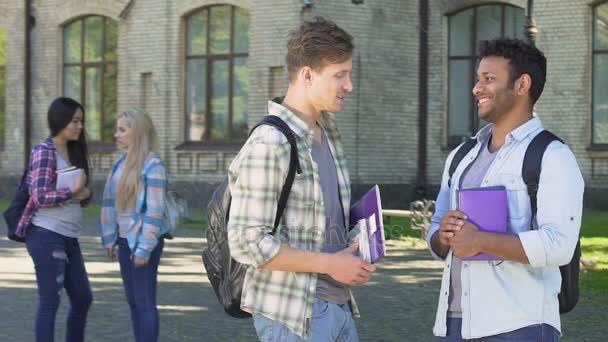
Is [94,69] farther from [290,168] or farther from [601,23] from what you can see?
[290,168]

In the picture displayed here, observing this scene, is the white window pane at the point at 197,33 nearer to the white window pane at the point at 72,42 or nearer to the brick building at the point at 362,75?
the brick building at the point at 362,75

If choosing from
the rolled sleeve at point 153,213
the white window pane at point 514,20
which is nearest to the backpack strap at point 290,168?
the rolled sleeve at point 153,213

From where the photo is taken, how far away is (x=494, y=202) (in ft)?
12.5

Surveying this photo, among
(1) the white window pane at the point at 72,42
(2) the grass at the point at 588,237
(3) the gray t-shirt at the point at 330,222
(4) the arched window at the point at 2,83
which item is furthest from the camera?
(4) the arched window at the point at 2,83

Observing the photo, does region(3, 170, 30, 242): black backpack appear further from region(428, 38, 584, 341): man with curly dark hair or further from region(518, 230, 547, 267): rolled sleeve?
Answer: region(518, 230, 547, 267): rolled sleeve

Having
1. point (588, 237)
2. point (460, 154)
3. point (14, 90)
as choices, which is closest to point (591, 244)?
point (588, 237)

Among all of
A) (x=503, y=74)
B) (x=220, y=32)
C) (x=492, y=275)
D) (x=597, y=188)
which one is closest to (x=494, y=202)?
(x=492, y=275)

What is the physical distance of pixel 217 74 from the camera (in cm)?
2498

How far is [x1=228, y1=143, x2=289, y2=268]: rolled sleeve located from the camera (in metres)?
3.60

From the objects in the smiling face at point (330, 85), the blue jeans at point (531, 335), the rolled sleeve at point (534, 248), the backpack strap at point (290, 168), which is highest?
the smiling face at point (330, 85)

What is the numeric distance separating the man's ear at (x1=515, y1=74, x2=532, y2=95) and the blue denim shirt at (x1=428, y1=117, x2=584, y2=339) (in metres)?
0.11

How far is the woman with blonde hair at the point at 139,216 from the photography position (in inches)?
270

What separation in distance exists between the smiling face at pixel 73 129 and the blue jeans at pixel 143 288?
0.74 metres

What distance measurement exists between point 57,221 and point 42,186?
23 cm
